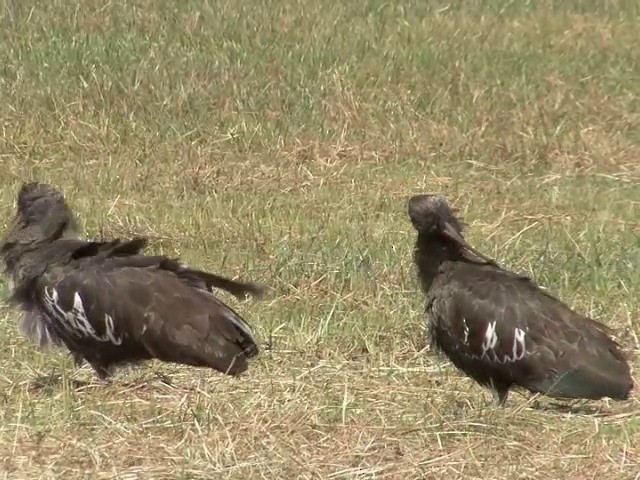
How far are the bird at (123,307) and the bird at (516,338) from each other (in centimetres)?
102

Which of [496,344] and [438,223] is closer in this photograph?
[496,344]

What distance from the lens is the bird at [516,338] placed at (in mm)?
6199

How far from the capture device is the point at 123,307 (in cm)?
662

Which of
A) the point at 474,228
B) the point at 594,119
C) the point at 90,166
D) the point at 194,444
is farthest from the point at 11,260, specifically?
the point at 594,119

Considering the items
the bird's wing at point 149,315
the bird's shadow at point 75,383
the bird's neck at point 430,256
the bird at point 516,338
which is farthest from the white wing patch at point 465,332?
the bird's shadow at point 75,383

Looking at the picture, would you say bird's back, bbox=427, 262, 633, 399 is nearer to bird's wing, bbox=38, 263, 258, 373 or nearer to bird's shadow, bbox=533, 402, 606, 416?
bird's shadow, bbox=533, 402, 606, 416

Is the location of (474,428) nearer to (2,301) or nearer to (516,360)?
(516,360)

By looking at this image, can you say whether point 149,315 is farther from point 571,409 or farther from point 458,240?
point 571,409

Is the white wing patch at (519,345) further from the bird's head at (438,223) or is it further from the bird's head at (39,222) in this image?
the bird's head at (39,222)

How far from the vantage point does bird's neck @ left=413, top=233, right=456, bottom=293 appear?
7117 mm

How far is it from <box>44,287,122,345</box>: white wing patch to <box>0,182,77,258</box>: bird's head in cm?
54

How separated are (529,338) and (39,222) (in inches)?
113

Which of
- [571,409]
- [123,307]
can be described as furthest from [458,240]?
[123,307]

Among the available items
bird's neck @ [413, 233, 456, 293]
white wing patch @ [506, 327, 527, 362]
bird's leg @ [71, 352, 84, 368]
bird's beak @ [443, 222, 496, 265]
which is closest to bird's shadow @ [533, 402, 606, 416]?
white wing patch @ [506, 327, 527, 362]
